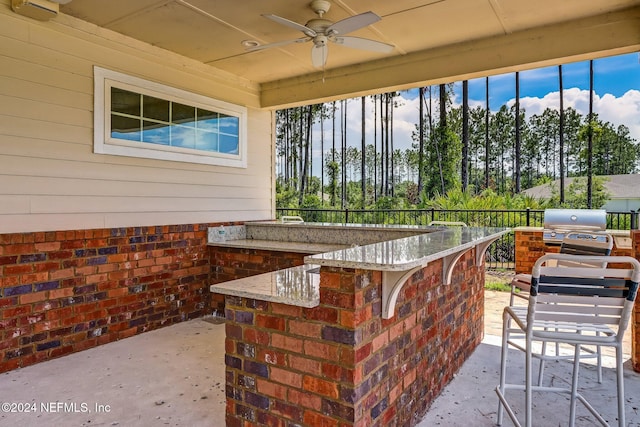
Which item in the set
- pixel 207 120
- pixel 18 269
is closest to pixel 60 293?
pixel 18 269

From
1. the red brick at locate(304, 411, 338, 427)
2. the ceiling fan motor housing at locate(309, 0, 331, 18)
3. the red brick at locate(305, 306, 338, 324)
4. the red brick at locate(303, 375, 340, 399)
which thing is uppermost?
the ceiling fan motor housing at locate(309, 0, 331, 18)

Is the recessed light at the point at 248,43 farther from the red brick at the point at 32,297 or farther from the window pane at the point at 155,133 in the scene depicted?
the red brick at the point at 32,297

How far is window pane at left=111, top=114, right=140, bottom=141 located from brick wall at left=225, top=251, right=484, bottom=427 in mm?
2372

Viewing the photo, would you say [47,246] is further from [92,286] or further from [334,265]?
[334,265]

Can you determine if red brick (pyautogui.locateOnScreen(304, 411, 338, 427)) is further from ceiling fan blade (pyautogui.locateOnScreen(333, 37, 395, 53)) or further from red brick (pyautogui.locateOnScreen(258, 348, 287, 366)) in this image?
ceiling fan blade (pyautogui.locateOnScreen(333, 37, 395, 53))

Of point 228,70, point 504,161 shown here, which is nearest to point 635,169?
point 504,161

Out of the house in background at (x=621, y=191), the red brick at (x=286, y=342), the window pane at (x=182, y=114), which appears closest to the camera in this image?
the red brick at (x=286, y=342)

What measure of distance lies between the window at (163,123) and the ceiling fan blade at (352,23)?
6.05 feet

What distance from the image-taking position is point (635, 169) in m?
17.9

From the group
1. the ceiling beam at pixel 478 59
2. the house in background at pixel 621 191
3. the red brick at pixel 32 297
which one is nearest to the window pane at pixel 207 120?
the ceiling beam at pixel 478 59

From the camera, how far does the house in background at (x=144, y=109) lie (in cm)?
278

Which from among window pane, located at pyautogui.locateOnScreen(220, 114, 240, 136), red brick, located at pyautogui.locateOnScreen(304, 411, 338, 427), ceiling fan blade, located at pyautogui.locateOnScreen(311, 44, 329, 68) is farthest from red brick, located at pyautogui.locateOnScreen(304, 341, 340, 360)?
window pane, located at pyautogui.locateOnScreen(220, 114, 240, 136)

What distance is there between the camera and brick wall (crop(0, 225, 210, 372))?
9.00ft

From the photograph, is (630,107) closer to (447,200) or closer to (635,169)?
(635,169)
